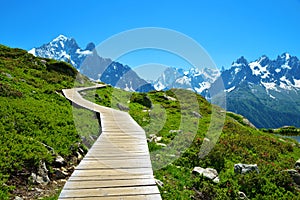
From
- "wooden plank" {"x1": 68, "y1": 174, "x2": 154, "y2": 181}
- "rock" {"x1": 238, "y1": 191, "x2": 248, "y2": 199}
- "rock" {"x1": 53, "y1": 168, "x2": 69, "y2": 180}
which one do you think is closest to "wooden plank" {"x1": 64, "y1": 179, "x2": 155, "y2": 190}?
"wooden plank" {"x1": 68, "y1": 174, "x2": 154, "y2": 181}

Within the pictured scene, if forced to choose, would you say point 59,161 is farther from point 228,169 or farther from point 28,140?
point 228,169

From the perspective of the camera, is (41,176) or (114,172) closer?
(114,172)

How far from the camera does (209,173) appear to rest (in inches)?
542

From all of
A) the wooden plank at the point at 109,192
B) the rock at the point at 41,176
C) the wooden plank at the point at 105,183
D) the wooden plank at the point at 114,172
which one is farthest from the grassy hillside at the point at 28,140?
the wooden plank at the point at 109,192

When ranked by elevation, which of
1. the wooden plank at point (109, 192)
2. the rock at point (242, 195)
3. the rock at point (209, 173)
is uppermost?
the wooden plank at point (109, 192)

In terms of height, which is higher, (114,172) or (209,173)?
(114,172)

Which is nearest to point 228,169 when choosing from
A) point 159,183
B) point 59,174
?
point 159,183

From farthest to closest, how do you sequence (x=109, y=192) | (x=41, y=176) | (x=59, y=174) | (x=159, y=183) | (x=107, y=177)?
(x=59, y=174) → (x=159, y=183) → (x=41, y=176) → (x=107, y=177) → (x=109, y=192)

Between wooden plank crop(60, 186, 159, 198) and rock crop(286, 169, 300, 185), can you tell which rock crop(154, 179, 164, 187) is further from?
rock crop(286, 169, 300, 185)

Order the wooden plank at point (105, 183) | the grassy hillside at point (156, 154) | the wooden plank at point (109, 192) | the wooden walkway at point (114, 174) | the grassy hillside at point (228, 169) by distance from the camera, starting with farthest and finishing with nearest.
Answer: the grassy hillside at point (228, 169)
the grassy hillside at point (156, 154)
the wooden plank at point (105, 183)
the wooden walkway at point (114, 174)
the wooden plank at point (109, 192)

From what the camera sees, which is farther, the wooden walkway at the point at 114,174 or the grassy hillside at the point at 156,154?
the grassy hillside at the point at 156,154

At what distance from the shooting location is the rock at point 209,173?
13.3 metres

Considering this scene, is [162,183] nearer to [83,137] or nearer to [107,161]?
[107,161]

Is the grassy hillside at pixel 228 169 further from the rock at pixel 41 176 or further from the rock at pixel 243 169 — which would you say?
the rock at pixel 41 176
